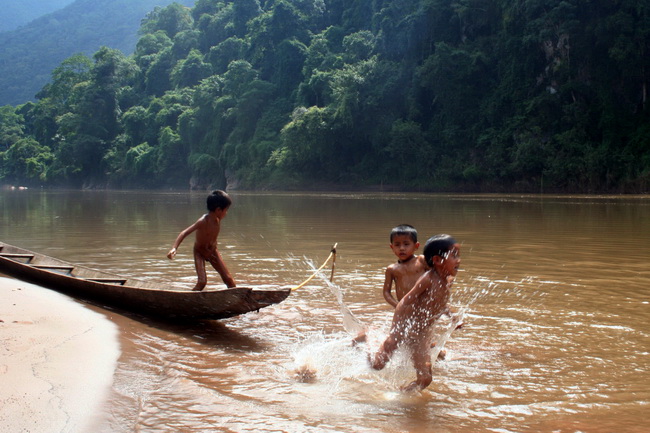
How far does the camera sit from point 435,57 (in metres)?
40.7

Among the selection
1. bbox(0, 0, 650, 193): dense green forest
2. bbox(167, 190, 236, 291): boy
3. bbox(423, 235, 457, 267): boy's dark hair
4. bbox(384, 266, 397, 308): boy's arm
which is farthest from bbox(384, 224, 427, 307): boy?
bbox(0, 0, 650, 193): dense green forest

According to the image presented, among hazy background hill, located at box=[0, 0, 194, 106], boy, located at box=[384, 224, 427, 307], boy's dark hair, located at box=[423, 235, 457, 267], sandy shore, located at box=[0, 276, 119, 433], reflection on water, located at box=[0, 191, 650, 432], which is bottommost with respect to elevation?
reflection on water, located at box=[0, 191, 650, 432]

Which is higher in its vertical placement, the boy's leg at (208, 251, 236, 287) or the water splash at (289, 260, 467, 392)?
the boy's leg at (208, 251, 236, 287)

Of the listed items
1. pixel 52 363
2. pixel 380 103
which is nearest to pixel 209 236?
pixel 52 363

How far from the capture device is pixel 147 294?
19.6 ft

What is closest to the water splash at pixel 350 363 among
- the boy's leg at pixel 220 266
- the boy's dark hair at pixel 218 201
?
the boy's leg at pixel 220 266

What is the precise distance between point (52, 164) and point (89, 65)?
18460mm

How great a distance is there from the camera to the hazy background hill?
151250 millimetres

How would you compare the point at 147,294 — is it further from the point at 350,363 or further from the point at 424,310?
the point at 424,310

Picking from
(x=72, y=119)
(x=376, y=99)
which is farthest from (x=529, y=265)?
(x=72, y=119)

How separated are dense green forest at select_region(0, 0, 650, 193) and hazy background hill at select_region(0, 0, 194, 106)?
276 ft

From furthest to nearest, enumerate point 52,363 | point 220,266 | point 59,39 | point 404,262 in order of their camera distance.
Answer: point 59,39, point 220,266, point 404,262, point 52,363

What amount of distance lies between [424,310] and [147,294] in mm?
2992

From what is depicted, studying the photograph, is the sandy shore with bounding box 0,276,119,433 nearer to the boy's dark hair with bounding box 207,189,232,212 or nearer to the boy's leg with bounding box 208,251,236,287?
the boy's leg with bounding box 208,251,236,287
